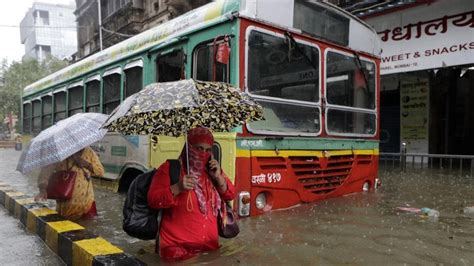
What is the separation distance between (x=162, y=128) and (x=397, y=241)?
8.62 ft

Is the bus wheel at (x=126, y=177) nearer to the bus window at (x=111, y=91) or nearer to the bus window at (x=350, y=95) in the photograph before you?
the bus window at (x=111, y=91)

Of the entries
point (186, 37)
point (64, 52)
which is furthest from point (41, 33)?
point (186, 37)

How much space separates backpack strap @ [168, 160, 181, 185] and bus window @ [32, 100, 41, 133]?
31.5 feet

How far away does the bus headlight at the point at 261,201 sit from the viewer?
5012mm

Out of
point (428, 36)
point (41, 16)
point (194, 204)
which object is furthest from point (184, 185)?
point (41, 16)

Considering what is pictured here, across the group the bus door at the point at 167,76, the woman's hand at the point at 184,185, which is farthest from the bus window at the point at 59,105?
the woman's hand at the point at 184,185

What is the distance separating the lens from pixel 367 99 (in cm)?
660

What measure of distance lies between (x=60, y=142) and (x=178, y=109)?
2328mm

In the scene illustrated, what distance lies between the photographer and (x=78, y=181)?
18.0ft

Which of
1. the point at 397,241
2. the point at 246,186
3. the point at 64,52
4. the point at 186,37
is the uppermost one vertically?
the point at 64,52

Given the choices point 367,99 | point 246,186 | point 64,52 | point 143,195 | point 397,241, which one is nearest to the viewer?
point 143,195

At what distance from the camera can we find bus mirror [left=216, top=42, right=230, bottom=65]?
182 inches

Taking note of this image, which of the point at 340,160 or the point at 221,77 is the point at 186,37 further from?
the point at 340,160

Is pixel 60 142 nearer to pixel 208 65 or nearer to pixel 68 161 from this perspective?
pixel 68 161
